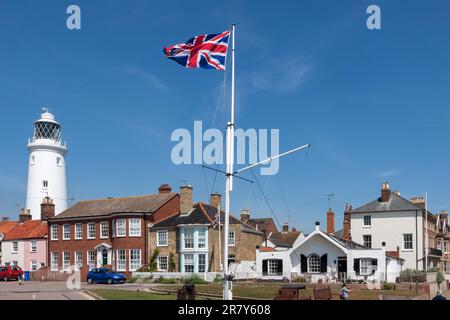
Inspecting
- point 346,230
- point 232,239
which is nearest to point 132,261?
point 232,239

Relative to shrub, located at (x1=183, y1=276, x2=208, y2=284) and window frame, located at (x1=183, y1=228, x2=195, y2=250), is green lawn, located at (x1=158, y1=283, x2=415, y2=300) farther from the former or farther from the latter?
window frame, located at (x1=183, y1=228, x2=195, y2=250)

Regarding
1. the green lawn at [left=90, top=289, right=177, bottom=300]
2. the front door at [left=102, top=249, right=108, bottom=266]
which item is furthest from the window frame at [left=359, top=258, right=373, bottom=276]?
the front door at [left=102, top=249, right=108, bottom=266]

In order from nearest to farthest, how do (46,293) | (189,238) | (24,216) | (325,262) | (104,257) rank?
(46,293) < (325,262) < (189,238) < (104,257) < (24,216)

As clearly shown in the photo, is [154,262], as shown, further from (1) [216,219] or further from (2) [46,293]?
(2) [46,293]

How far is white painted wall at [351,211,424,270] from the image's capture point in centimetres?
6400

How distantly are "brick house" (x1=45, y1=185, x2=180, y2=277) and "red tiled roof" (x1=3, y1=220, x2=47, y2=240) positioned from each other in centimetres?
342

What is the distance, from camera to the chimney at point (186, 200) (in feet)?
200

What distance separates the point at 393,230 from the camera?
6538 centimetres

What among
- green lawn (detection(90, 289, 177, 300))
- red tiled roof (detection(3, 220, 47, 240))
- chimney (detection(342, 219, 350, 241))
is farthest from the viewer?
red tiled roof (detection(3, 220, 47, 240))

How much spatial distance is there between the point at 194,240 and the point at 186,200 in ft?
16.9

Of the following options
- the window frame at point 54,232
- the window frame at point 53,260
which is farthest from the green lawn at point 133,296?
the window frame at point 54,232

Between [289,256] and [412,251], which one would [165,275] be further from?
[412,251]
